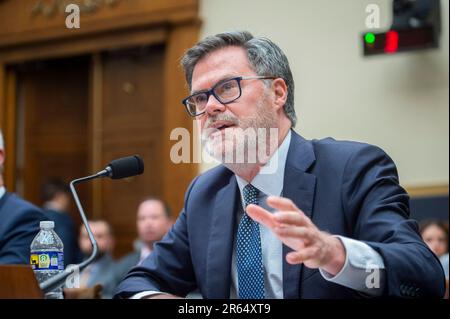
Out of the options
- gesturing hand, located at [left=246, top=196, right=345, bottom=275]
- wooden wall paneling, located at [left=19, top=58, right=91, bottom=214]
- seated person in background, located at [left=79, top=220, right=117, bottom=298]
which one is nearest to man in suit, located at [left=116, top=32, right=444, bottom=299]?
gesturing hand, located at [left=246, top=196, right=345, bottom=275]

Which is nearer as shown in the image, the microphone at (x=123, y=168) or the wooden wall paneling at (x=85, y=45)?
the microphone at (x=123, y=168)

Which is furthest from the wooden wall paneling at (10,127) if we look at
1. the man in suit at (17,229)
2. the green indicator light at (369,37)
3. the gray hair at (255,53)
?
the gray hair at (255,53)

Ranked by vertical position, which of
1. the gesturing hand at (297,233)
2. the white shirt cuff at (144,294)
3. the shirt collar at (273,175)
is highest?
the shirt collar at (273,175)

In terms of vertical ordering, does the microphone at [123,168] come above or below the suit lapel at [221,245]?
above

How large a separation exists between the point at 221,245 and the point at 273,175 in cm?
23

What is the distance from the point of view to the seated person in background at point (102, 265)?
15.9ft

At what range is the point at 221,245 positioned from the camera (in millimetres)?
1970

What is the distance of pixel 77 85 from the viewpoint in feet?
22.1

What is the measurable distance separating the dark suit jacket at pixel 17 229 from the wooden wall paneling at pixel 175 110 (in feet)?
10.5

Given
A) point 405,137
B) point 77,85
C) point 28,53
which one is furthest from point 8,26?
point 405,137

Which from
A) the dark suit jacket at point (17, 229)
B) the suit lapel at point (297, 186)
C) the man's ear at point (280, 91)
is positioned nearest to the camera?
the suit lapel at point (297, 186)

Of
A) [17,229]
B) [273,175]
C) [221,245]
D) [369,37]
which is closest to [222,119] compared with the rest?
[273,175]

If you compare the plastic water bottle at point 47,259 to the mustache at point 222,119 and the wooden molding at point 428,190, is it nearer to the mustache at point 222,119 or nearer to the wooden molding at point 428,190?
the mustache at point 222,119

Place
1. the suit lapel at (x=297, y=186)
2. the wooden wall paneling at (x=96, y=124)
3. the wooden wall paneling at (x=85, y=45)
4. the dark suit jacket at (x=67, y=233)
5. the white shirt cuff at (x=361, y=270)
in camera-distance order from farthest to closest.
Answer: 1. the wooden wall paneling at (x=96, y=124)
2. the wooden wall paneling at (x=85, y=45)
3. the dark suit jacket at (x=67, y=233)
4. the suit lapel at (x=297, y=186)
5. the white shirt cuff at (x=361, y=270)
